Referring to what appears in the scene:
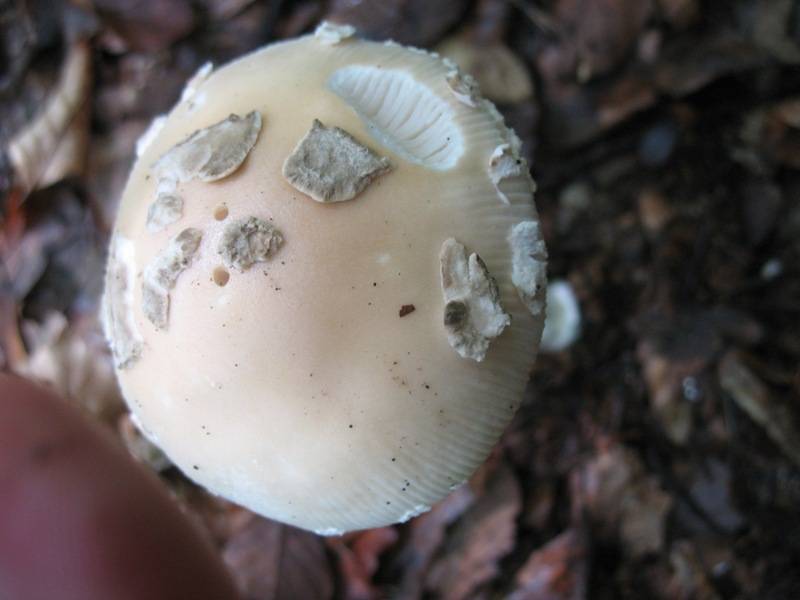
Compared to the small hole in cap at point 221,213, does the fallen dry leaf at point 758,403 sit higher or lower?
lower

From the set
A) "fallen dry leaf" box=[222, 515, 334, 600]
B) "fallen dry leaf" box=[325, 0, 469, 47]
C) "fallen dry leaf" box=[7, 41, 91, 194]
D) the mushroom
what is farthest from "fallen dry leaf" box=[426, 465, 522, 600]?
"fallen dry leaf" box=[7, 41, 91, 194]

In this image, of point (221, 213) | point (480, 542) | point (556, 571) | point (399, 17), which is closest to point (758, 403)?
point (556, 571)

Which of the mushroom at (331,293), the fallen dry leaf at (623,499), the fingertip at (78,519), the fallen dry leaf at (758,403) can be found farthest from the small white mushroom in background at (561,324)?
the fingertip at (78,519)

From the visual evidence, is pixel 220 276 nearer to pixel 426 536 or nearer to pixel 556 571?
pixel 426 536

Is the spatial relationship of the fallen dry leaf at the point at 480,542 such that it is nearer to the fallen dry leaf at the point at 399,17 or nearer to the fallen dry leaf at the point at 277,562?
the fallen dry leaf at the point at 277,562

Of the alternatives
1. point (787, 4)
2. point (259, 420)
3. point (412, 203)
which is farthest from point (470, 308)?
point (787, 4)

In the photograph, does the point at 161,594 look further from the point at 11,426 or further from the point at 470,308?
the point at 470,308

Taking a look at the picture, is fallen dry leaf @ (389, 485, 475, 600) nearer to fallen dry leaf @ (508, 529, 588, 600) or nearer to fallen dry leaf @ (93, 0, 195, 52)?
fallen dry leaf @ (508, 529, 588, 600)
